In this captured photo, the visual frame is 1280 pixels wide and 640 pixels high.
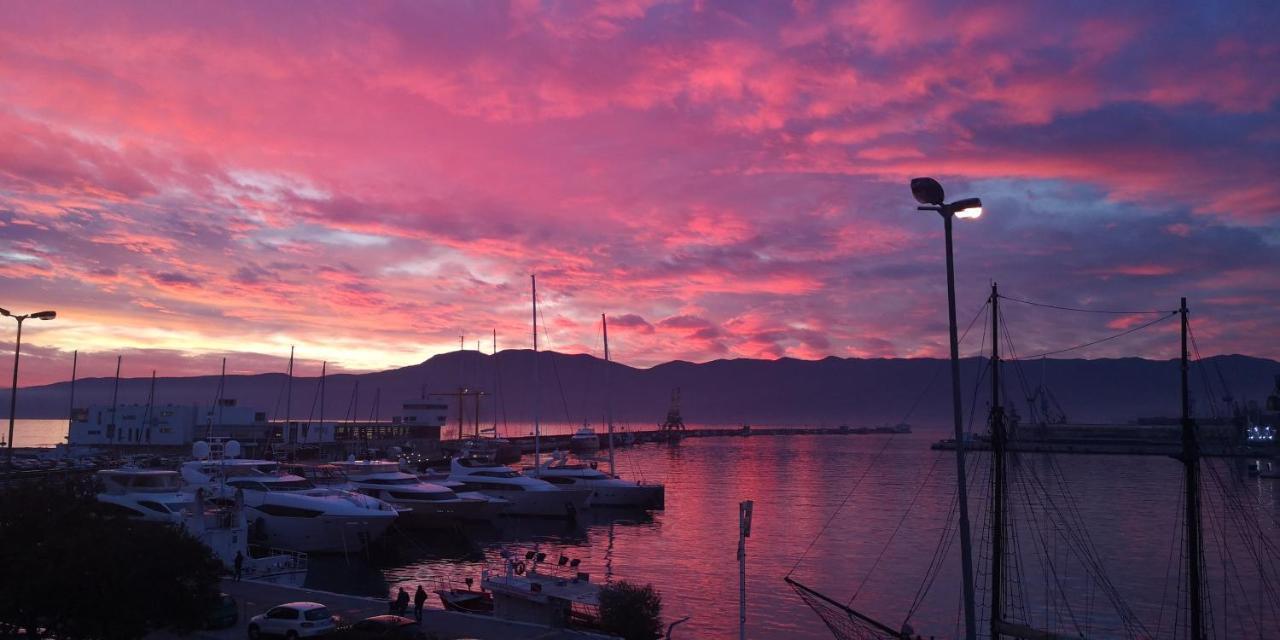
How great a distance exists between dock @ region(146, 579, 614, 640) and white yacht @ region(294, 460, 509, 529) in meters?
30.8

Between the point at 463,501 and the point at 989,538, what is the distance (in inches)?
1705

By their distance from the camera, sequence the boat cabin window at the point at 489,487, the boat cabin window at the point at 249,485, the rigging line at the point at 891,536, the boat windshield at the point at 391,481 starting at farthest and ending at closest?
the boat cabin window at the point at 489,487 → the boat windshield at the point at 391,481 → the boat cabin window at the point at 249,485 → the rigging line at the point at 891,536

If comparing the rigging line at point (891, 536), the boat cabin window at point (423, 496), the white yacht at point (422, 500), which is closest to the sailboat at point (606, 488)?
the white yacht at point (422, 500)

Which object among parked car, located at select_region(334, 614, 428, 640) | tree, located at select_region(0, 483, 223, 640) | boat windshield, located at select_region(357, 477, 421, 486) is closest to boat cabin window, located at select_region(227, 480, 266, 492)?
boat windshield, located at select_region(357, 477, 421, 486)

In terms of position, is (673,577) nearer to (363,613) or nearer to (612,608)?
(612,608)

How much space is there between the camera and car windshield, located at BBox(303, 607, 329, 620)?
81.3 ft

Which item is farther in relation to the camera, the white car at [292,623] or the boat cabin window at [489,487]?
the boat cabin window at [489,487]

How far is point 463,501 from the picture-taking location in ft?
216

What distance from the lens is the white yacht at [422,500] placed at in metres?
63.6

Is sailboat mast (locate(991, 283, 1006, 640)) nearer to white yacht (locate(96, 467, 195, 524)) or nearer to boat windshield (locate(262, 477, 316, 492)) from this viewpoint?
white yacht (locate(96, 467, 195, 524))

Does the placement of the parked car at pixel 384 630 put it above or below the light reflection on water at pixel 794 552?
above

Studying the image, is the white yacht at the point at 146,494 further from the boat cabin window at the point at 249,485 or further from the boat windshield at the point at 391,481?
the boat windshield at the point at 391,481

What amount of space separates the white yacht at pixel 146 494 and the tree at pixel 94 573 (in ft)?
81.0

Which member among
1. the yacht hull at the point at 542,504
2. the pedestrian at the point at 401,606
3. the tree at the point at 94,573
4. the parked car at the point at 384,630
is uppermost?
the tree at the point at 94,573
